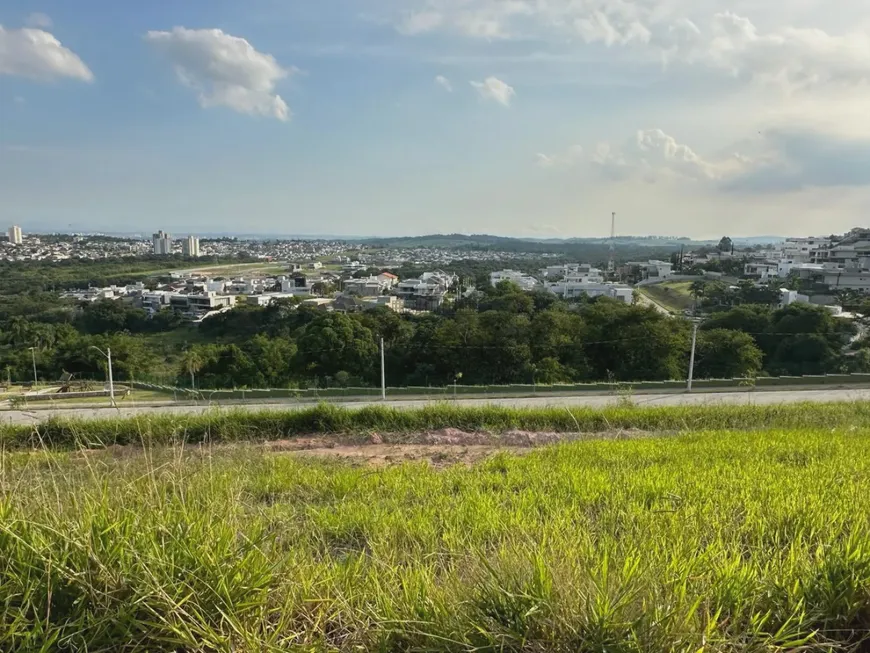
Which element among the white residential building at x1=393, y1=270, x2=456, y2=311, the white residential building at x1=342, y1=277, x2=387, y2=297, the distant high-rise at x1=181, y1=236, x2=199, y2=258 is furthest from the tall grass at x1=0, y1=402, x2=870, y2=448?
the distant high-rise at x1=181, y1=236, x2=199, y2=258

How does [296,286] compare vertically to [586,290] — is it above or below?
below

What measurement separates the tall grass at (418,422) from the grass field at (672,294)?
37.7 metres

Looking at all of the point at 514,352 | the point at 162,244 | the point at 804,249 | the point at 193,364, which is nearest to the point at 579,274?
the point at 804,249

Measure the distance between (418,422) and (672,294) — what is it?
176ft

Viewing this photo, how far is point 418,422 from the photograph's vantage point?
975 centimetres

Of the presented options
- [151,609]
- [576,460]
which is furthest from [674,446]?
[151,609]

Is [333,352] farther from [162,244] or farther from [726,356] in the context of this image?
[162,244]

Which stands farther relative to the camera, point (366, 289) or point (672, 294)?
point (366, 289)

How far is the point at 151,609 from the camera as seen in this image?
1.74m

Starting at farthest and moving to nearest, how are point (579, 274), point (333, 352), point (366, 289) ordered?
point (579, 274) → point (366, 289) → point (333, 352)

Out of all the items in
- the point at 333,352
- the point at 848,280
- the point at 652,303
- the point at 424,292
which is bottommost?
the point at 333,352

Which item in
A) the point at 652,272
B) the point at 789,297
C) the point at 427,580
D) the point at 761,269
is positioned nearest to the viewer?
the point at 427,580

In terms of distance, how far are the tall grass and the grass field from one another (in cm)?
3768

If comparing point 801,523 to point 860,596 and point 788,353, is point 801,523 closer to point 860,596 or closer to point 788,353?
point 860,596
